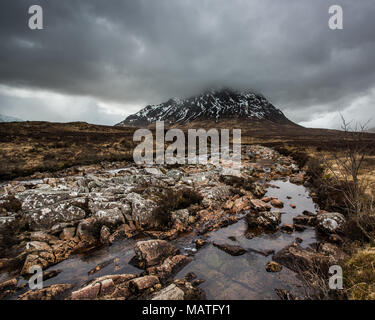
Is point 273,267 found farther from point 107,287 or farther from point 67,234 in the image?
point 67,234

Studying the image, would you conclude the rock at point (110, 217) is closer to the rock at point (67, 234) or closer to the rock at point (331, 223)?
the rock at point (67, 234)

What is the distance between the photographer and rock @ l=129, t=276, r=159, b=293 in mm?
5039

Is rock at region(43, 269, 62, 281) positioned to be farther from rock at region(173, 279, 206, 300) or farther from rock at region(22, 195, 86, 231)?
rock at region(173, 279, 206, 300)

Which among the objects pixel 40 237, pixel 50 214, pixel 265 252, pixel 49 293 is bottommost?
pixel 49 293

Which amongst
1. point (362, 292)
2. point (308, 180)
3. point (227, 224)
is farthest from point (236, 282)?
point (308, 180)

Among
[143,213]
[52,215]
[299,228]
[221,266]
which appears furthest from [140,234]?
[299,228]

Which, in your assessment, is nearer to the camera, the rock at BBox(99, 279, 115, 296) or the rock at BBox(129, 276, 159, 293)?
the rock at BBox(99, 279, 115, 296)

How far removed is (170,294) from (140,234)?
411cm

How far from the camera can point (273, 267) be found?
5984 mm

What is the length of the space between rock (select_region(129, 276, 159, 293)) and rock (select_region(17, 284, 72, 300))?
1.94m

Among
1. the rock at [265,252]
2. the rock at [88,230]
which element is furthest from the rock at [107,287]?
the rock at [265,252]

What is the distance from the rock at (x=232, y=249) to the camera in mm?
6920

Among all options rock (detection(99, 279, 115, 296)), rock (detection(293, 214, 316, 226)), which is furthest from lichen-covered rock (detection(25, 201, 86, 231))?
rock (detection(293, 214, 316, 226))

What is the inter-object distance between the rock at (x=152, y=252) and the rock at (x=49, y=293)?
7.24ft
